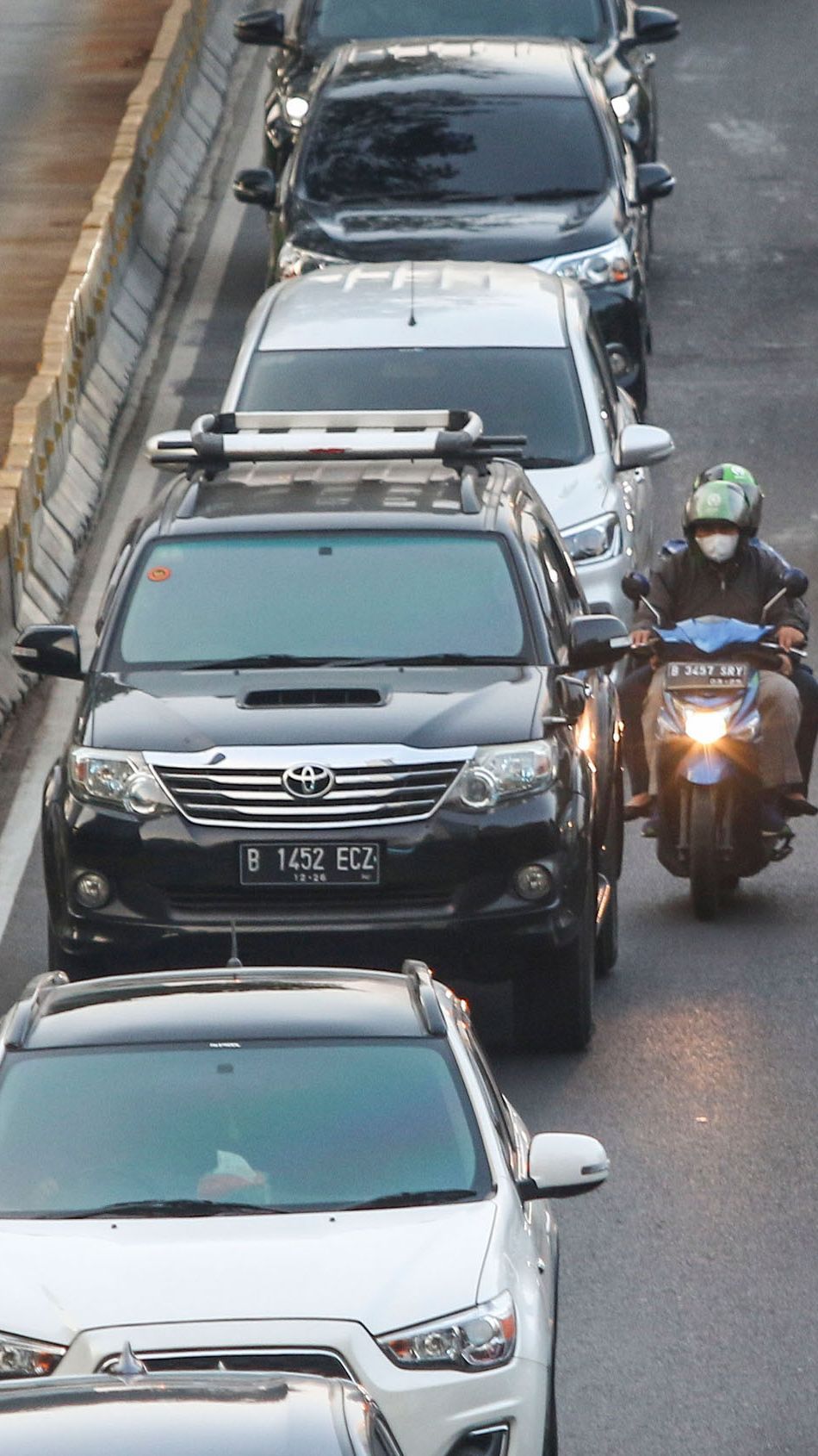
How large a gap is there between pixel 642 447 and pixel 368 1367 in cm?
916

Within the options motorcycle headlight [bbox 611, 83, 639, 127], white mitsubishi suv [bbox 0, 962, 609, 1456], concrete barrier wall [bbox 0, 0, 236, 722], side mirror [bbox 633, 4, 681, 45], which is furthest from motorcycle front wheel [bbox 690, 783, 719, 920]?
side mirror [bbox 633, 4, 681, 45]

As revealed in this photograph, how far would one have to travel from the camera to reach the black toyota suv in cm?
1135

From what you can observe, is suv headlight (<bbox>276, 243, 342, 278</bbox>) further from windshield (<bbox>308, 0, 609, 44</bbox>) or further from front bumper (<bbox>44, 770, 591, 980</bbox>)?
front bumper (<bbox>44, 770, 591, 980</bbox>)

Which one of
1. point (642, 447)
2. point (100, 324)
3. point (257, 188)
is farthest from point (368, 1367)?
point (100, 324)

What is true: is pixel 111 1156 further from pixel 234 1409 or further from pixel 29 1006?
pixel 234 1409

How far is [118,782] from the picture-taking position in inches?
454

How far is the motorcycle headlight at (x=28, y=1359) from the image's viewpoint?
686cm

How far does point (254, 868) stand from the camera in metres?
11.3

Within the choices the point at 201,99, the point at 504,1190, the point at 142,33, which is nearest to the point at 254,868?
the point at 504,1190

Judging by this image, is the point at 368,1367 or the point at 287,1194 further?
the point at 287,1194

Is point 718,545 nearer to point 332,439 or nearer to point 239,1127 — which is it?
point 332,439

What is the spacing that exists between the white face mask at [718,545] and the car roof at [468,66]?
282 inches

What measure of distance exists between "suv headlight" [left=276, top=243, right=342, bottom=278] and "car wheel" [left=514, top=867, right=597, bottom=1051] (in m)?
7.79

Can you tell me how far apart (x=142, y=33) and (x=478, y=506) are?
21725 millimetres
